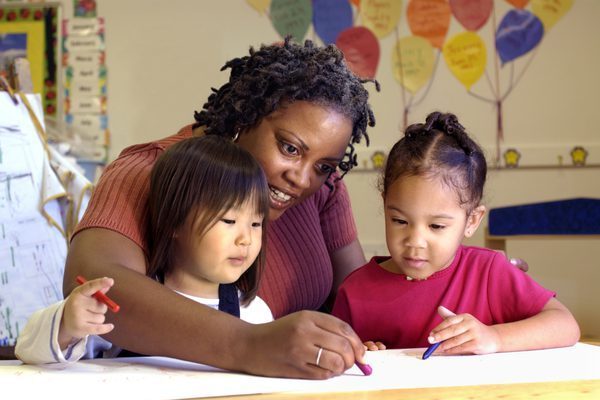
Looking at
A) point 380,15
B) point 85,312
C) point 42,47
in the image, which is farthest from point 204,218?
point 42,47

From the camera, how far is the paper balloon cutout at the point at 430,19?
150 inches

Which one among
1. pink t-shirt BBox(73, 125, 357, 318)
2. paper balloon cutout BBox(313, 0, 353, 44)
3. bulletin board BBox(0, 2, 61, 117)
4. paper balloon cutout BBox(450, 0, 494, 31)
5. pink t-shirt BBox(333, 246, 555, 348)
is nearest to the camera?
pink t-shirt BBox(73, 125, 357, 318)

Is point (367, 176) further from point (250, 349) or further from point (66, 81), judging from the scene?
point (250, 349)

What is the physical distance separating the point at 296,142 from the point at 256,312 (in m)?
0.32

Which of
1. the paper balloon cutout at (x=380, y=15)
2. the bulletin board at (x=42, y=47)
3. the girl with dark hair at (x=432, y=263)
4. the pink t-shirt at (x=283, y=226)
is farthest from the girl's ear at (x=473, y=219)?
the bulletin board at (x=42, y=47)

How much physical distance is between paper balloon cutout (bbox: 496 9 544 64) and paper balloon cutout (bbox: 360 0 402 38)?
50 cm

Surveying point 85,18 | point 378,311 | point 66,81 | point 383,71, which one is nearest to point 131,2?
point 85,18

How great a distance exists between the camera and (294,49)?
1526 millimetres

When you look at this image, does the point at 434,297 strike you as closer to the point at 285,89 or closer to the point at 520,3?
the point at 285,89

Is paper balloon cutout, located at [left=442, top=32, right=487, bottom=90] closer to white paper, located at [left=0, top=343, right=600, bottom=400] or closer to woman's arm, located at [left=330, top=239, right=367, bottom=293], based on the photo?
woman's arm, located at [left=330, top=239, right=367, bottom=293]

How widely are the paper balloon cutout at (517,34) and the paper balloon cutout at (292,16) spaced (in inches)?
36.9

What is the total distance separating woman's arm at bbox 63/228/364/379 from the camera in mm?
882

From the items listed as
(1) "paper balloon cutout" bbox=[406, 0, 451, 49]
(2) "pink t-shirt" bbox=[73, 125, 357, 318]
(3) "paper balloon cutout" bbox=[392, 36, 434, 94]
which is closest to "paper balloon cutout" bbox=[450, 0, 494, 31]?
(1) "paper balloon cutout" bbox=[406, 0, 451, 49]

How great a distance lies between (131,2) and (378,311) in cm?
307
